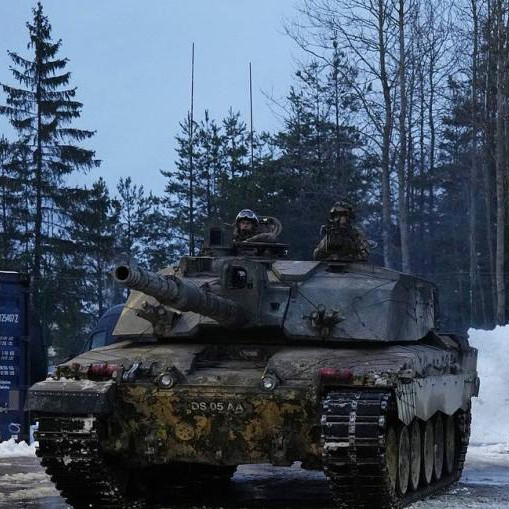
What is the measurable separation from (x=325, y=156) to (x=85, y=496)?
2360 cm

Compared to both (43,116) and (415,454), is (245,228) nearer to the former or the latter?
(415,454)

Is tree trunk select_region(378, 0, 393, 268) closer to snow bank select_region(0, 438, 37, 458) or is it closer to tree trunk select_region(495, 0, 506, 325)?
tree trunk select_region(495, 0, 506, 325)

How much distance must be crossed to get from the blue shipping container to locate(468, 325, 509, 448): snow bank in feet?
21.2

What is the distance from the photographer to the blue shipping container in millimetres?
18047

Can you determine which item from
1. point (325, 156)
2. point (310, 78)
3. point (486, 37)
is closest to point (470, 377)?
point (486, 37)

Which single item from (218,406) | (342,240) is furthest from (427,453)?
(218,406)

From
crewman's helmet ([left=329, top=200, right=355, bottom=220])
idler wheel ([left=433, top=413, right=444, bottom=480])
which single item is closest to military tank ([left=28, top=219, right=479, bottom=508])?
idler wheel ([left=433, top=413, right=444, bottom=480])

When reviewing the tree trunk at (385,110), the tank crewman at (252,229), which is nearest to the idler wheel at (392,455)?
the tank crewman at (252,229)

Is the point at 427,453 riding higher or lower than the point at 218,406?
lower

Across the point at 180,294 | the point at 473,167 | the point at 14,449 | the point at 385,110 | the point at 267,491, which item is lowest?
the point at 267,491

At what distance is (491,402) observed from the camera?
2209cm

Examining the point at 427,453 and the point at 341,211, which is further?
the point at 341,211

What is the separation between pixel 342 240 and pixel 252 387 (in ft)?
9.90

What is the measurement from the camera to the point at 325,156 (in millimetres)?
34969
